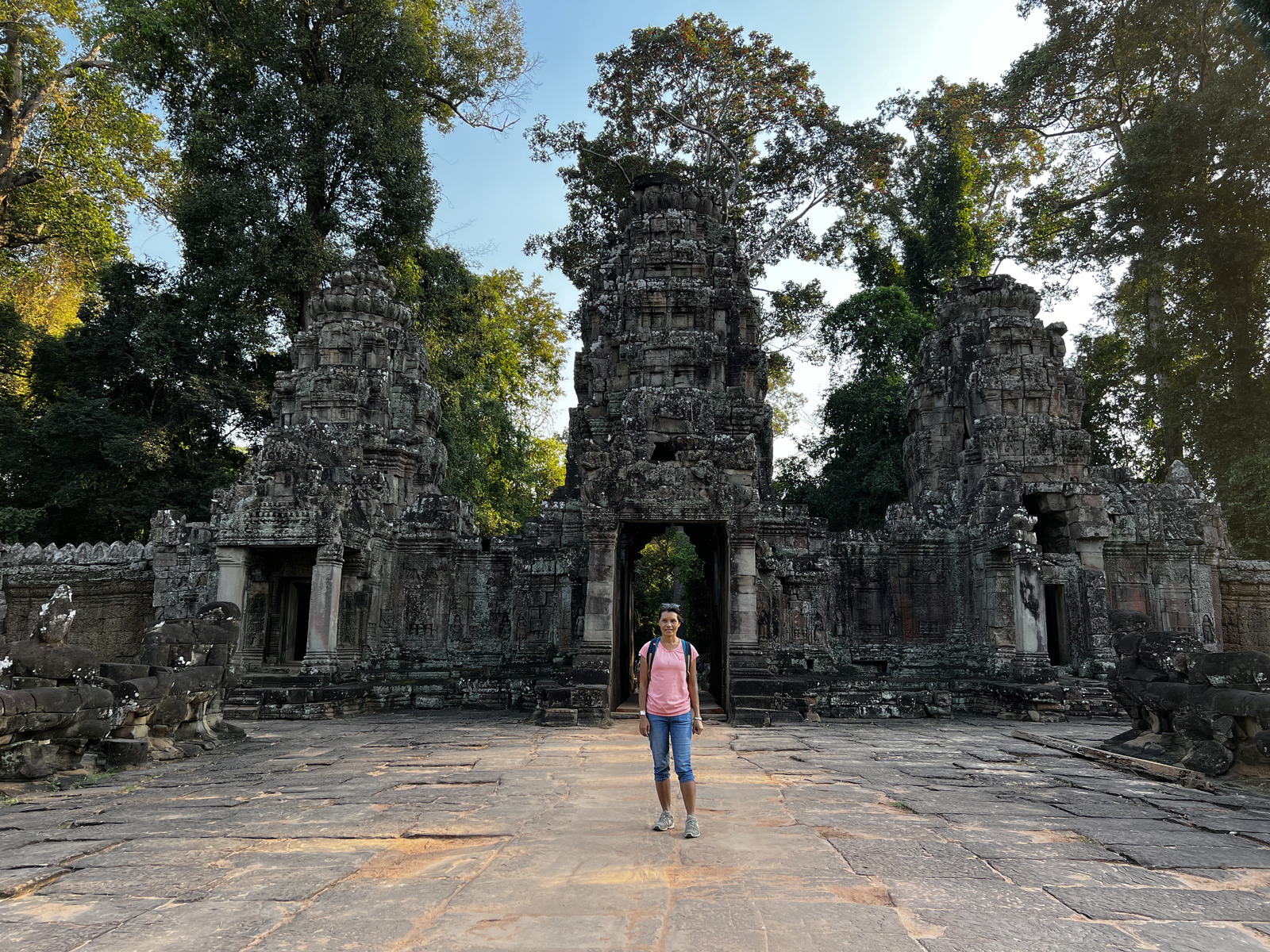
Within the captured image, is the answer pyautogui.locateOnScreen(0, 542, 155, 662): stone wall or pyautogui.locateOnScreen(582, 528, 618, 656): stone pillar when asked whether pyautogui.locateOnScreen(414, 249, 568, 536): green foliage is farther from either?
pyautogui.locateOnScreen(582, 528, 618, 656): stone pillar

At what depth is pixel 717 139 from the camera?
2625cm

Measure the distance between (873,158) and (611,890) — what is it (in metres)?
26.7

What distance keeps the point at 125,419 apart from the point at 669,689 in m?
20.1

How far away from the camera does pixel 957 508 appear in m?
15.6

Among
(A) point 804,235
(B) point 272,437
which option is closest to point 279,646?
(B) point 272,437

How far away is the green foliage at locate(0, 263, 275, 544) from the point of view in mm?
19750

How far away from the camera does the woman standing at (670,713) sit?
15.4 ft

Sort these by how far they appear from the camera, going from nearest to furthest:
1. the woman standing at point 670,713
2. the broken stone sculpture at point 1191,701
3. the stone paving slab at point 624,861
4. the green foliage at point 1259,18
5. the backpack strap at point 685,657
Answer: the stone paving slab at point 624,861
the woman standing at point 670,713
the backpack strap at point 685,657
the broken stone sculpture at point 1191,701
the green foliage at point 1259,18

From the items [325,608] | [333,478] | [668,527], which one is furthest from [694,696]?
[333,478]

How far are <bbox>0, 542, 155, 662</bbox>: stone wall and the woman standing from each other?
14059 mm

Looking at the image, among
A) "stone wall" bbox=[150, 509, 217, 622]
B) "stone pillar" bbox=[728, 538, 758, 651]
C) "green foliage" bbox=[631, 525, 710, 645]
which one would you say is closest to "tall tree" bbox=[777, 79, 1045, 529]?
"green foliage" bbox=[631, 525, 710, 645]

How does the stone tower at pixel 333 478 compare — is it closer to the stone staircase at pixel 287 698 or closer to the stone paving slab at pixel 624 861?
the stone staircase at pixel 287 698

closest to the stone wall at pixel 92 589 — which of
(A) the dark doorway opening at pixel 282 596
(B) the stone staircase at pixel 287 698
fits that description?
(A) the dark doorway opening at pixel 282 596

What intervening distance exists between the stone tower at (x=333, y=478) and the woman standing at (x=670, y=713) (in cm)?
914
